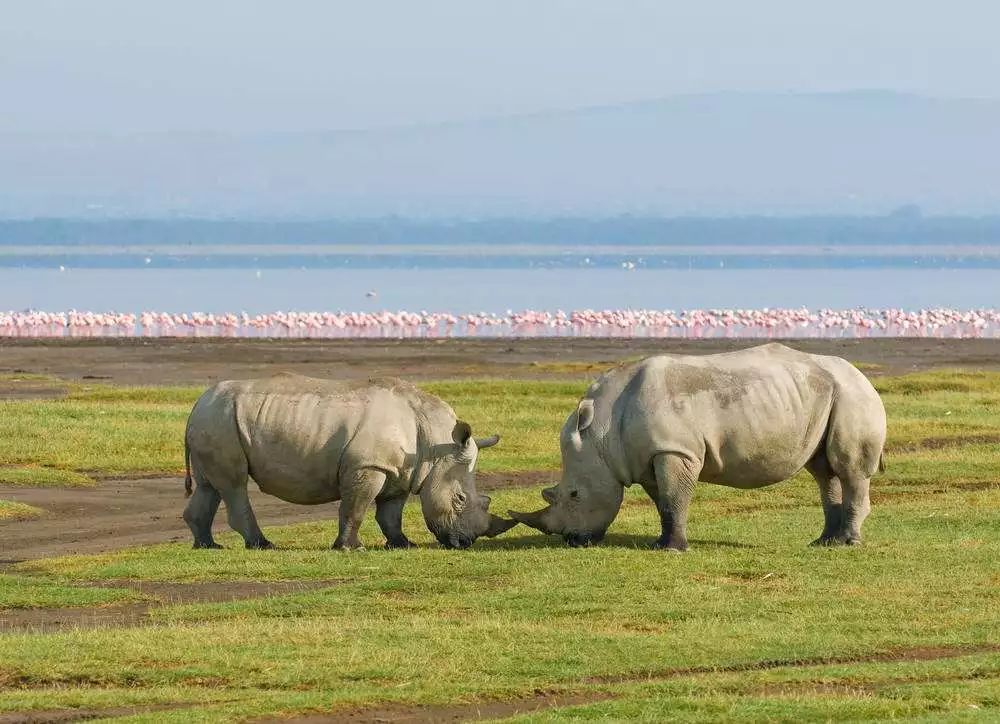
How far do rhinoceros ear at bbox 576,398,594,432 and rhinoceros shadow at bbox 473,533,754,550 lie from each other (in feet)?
4.05

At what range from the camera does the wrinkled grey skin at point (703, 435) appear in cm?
2031

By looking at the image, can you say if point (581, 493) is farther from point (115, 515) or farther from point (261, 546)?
point (115, 515)

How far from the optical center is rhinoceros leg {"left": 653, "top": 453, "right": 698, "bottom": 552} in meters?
20.2

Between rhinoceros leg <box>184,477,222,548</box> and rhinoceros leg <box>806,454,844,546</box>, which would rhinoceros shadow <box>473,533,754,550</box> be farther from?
rhinoceros leg <box>184,477,222,548</box>

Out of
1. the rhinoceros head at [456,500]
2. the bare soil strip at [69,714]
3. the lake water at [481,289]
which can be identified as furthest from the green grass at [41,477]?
the lake water at [481,289]

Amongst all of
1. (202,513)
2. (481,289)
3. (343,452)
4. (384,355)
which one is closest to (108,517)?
(202,513)

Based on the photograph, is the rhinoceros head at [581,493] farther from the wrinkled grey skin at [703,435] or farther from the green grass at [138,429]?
the green grass at [138,429]

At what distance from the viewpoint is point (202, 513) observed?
2120 centimetres

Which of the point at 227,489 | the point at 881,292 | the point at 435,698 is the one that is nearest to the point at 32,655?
the point at 435,698

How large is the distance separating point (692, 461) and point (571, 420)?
139cm

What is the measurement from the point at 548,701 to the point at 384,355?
50.1 m

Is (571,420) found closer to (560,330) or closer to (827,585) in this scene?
(827,585)

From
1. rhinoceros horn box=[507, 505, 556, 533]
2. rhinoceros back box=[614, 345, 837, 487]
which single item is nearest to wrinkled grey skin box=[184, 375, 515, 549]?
rhinoceros horn box=[507, 505, 556, 533]

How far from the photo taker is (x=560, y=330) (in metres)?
81.9
